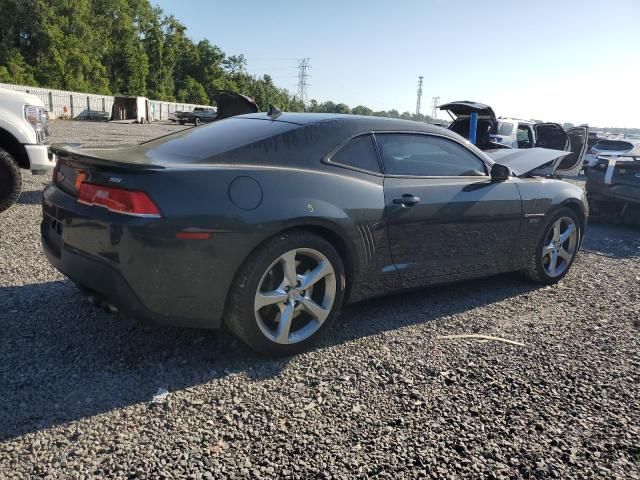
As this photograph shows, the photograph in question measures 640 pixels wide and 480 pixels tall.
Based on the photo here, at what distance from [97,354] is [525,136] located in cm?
1217

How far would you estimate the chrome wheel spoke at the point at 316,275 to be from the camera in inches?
124

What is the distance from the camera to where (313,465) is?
221 cm

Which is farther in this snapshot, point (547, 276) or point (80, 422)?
point (547, 276)

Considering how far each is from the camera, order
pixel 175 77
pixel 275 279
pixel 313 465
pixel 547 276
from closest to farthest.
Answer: pixel 313 465
pixel 275 279
pixel 547 276
pixel 175 77

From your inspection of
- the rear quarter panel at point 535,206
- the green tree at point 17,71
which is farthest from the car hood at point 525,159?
the green tree at point 17,71

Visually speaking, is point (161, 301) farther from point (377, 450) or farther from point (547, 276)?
point (547, 276)

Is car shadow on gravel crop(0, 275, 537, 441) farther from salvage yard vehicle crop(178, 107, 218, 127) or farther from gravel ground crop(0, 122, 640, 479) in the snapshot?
salvage yard vehicle crop(178, 107, 218, 127)

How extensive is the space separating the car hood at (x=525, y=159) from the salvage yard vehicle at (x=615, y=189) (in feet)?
11.8

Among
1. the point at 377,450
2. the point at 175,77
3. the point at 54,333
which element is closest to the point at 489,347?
the point at 377,450

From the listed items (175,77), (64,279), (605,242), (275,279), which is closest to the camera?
(275,279)

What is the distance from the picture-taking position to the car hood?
191 inches

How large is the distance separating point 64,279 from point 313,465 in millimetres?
2972

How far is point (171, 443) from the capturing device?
90.7 inches

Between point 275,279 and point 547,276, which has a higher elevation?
point 275,279
